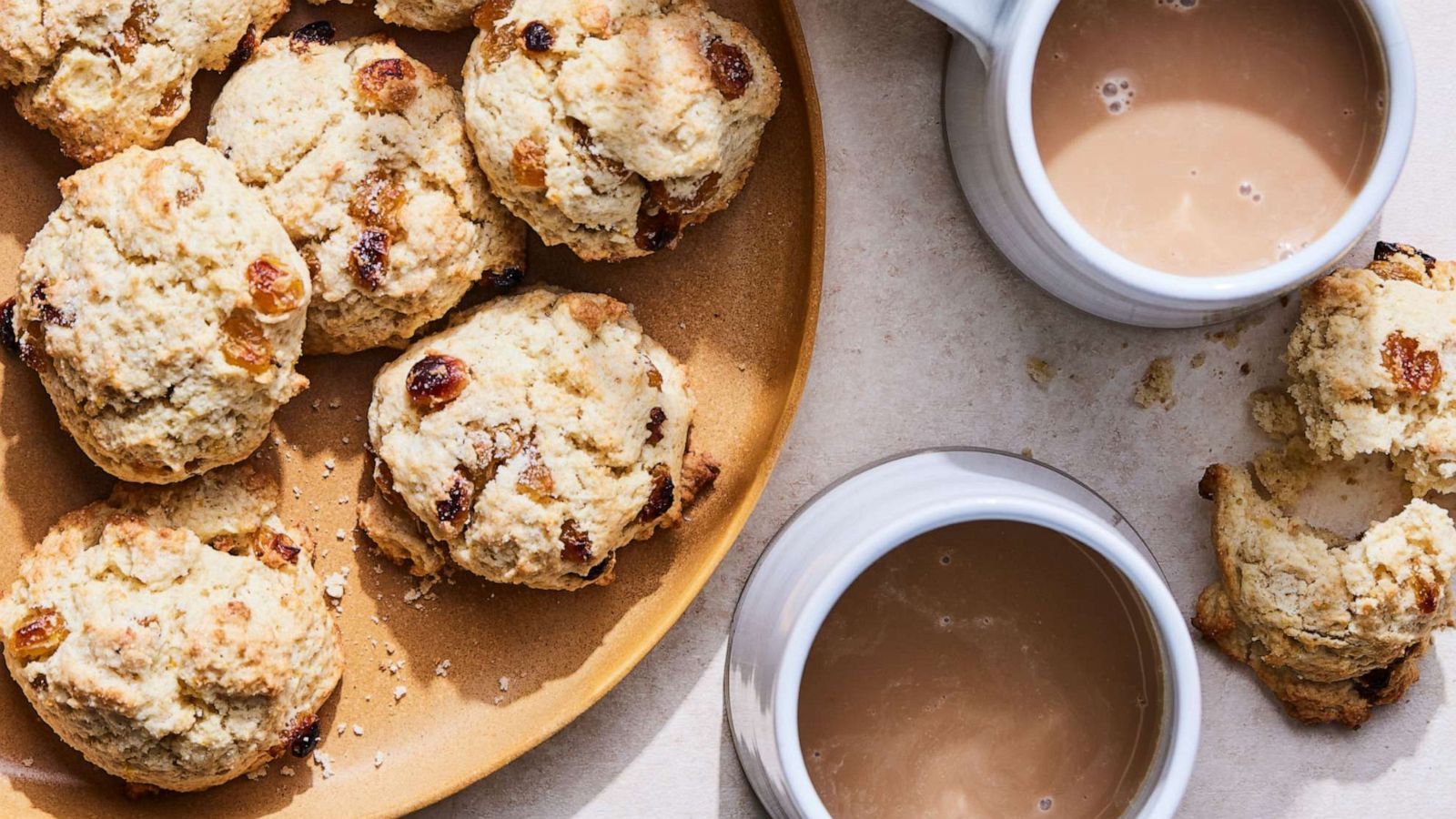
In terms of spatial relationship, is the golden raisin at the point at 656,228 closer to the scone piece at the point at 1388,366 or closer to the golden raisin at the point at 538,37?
the golden raisin at the point at 538,37

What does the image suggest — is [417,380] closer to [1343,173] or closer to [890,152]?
[890,152]

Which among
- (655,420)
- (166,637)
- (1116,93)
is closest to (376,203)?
(655,420)

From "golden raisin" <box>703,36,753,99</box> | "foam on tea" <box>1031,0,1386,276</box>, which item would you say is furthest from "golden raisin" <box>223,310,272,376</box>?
"foam on tea" <box>1031,0,1386,276</box>

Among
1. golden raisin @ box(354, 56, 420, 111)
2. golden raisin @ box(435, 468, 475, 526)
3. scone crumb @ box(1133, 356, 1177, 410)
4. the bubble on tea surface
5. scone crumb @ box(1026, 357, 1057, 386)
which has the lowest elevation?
scone crumb @ box(1133, 356, 1177, 410)

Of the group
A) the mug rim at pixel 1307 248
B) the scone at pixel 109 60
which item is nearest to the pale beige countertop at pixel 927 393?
the mug rim at pixel 1307 248

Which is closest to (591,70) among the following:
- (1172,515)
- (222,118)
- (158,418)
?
(222,118)

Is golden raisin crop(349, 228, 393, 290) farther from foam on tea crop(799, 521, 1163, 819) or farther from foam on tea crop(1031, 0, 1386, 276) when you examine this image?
foam on tea crop(1031, 0, 1386, 276)

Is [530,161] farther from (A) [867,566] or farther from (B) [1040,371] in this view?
(B) [1040,371]
